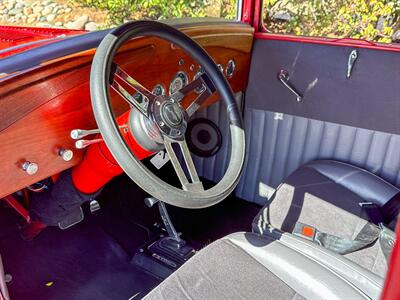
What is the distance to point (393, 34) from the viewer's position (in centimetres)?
167

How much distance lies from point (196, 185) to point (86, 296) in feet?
2.80

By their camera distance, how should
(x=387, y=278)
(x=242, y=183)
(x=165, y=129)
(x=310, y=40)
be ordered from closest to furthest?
(x=387, y=278) → (x=165, y=129) → (x=310, y=40) → (x=242, y=183)

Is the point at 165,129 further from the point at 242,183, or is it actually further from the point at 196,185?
the point at 242,183

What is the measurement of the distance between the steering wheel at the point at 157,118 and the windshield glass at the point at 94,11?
74 centimetres

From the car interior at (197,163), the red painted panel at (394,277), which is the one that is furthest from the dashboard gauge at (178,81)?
the red painted panel at (394,277)

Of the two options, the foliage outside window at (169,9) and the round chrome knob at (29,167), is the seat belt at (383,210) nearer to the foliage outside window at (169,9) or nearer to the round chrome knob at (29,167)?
the foliage outside window at (169,9)

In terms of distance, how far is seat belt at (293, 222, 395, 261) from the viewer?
55.2 inches

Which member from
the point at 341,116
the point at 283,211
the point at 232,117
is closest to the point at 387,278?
the point at 232,117

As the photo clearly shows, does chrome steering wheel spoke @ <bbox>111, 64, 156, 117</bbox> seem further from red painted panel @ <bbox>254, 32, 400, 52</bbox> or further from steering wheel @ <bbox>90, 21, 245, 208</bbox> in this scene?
red painted panel @ <bbox>254, 32, 400, 52</bbox>

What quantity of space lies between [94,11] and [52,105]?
107 cm

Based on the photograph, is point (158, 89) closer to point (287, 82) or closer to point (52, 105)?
point (52, 105)

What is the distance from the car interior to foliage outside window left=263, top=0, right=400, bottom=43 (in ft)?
0.27

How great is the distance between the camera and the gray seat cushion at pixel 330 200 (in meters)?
1.48

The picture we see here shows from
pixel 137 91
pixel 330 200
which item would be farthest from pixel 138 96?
pixel 330 200
